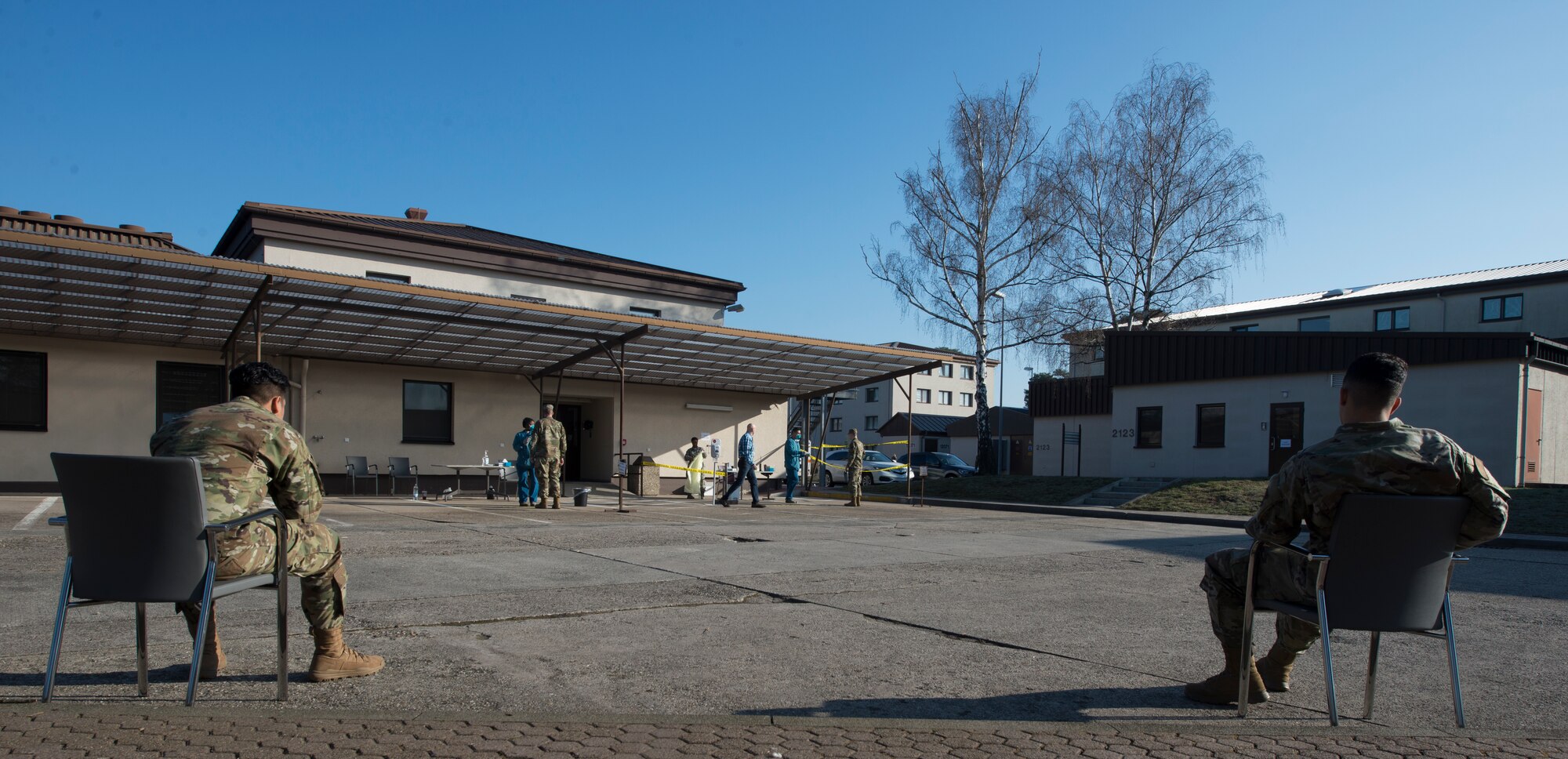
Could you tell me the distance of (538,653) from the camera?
489 cm

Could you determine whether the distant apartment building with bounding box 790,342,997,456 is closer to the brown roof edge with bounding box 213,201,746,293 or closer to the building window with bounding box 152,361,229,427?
the brown roof edge with bounding box 213,201,746,293

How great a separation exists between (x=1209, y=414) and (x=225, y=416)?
27.3m

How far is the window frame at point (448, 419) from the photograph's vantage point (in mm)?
22266

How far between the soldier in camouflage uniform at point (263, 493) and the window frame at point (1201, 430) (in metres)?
26.4

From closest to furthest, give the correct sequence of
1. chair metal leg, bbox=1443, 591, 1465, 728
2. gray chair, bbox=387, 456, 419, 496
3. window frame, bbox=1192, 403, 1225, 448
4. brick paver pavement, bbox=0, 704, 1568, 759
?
Answer: brick paver pavement, bbox=0, 704, 1568, 759 < chair metal leg, bbox=1443, 591, 1465, 728 < gray chair, bbox=387, 456, 419, 496 < window frame, bbox=1192, 403, 1225, 448

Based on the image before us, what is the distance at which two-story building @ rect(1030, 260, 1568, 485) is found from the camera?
881 inches

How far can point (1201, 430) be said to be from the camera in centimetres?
2756

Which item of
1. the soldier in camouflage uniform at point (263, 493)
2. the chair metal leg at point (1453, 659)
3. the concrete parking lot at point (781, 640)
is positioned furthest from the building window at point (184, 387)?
the chair metal leg at point (1453, 659)

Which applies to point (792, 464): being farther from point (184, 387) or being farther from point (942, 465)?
point (942, 465)

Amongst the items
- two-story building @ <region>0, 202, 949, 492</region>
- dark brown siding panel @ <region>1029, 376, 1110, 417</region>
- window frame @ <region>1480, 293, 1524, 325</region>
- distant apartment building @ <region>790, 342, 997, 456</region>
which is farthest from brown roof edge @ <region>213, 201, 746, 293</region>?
distant apartment building @ <region>790, 342, 997, 456</region>

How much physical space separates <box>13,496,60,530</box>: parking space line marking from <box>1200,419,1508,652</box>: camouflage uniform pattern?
12.0m

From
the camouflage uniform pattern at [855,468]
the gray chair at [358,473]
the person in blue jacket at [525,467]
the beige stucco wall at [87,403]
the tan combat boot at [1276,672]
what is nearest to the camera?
the tan combat boot at [1276,672]

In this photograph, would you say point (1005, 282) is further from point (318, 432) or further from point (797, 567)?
Answer: point (797, 567)

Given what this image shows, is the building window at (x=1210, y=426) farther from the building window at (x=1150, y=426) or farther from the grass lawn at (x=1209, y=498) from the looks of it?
the grass lawn at (x=1209, y=498)
